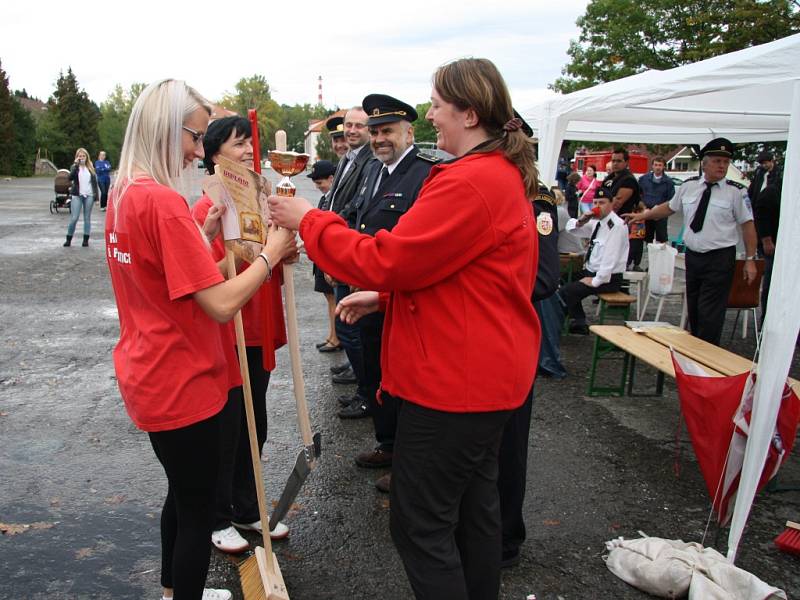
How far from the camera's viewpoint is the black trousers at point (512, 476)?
301 cm

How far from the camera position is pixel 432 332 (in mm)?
1992

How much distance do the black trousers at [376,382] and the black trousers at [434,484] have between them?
1.74 metres

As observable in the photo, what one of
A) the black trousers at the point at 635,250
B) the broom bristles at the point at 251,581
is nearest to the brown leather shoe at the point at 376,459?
the broom bristles at the point at 251,581

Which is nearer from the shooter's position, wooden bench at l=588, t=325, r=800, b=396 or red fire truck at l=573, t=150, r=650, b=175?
wooden bench at l=588, t=325, r=800, b=396

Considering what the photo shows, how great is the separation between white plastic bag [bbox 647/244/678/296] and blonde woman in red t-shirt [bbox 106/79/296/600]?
672 cm

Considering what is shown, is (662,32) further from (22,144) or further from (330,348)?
(22,144)

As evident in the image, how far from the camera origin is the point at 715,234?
6.15m

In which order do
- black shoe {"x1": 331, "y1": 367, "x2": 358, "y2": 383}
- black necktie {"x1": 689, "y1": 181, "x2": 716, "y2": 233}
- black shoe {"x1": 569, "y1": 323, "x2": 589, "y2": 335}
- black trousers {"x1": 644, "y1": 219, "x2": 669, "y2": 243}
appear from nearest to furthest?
black shoe {"x1": 331, "y1": 367, "x2": 358, "y2": 383}
black necktie {"x1": 689, "y1": 181, "x2": 716, "y2": 233}
black shoe {"x1": 569, "y1": 323, "x2": 589, "y2": 335}
black trousers {"x1": 644, "y1": 219, "x2": 669, "y2": 243}

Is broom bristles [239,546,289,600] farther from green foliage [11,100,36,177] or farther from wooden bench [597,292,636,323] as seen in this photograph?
green foliage [11,100,36,177]

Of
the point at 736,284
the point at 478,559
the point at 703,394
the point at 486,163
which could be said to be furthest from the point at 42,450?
the point at 736,284

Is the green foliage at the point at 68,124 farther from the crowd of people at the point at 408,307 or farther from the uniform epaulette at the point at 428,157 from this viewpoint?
the crowd of people at the point at 408,307

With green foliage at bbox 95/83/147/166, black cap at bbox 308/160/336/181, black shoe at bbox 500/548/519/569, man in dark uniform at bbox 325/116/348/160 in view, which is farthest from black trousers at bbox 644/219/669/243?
green foliage at bbox 95/83/147/166

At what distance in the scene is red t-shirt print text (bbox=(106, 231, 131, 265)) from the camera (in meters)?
2.05

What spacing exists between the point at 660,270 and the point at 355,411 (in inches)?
190
